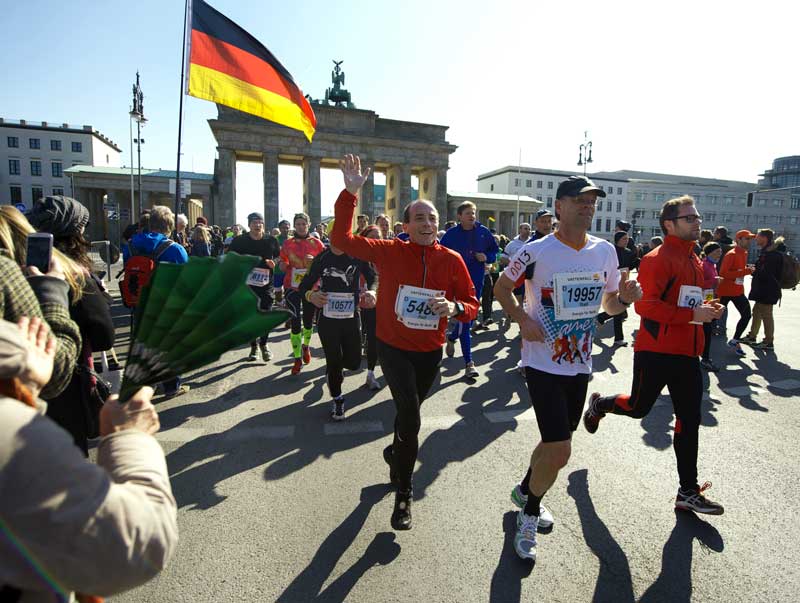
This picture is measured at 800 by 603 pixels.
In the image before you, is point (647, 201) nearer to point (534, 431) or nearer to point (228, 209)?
point (228, 209)

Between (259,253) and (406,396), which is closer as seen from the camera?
(406,396)

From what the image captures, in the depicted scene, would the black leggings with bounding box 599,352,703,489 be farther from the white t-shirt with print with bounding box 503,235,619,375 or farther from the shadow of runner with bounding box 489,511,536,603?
the shadow of runner with bounding box 489,511,536,603

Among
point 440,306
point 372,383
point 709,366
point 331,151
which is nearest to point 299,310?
point 372,383

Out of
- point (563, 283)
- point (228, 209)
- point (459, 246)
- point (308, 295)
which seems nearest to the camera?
point (563, 283)

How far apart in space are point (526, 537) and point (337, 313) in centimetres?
302

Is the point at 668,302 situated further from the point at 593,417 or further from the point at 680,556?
the point at 680,556

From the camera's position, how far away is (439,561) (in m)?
2.81

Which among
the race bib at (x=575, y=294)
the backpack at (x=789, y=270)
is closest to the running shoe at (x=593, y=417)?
the race bib at (x=575, y=294)

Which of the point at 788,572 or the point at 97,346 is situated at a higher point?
the point at 97,346

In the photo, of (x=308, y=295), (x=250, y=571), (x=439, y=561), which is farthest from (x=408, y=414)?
(x=308, y=295)

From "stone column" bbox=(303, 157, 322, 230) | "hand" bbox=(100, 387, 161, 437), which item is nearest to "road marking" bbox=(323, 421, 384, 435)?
"hand" bbox=(100, 387, 161, 437)

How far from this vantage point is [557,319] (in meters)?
3.01

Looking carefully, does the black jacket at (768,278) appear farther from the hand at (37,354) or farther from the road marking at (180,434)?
the hand at (37,354)

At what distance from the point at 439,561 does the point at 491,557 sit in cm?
32
